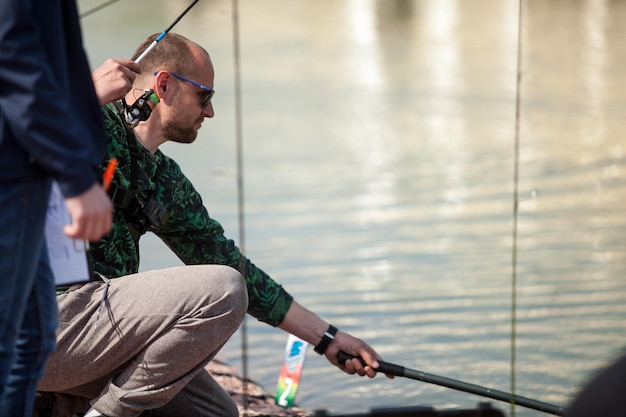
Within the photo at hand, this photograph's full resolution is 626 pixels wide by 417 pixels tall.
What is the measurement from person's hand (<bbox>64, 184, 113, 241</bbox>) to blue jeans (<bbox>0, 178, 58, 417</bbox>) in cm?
8

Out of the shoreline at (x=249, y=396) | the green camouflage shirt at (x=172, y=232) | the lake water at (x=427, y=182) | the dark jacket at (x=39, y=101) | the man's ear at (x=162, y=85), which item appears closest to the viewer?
the dark jacket at (x=39, y=101)

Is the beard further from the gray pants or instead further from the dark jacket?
the dark jacket

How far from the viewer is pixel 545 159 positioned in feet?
24.1

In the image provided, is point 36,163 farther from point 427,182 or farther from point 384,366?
point 427,182

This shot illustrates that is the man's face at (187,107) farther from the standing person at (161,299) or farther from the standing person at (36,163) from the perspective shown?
the standing person at (36,163)

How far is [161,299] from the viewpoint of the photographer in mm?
2543

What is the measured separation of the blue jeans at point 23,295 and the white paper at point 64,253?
136mm

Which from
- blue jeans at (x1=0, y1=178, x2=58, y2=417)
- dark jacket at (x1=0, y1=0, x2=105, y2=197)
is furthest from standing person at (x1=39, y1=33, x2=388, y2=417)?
dark jacket at (x1=0, y1=0, x2=105, y2=197)

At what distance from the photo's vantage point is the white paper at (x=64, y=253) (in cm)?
213

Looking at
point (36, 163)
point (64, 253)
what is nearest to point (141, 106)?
point (64, 253)

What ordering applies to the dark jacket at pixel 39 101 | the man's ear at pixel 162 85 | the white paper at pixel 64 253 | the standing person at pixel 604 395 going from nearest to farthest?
the standing person at pixel 604 395
the dark jacket at pixel 39 101
the white paper at pixel 64 253
the man's ear at pixel 162 85

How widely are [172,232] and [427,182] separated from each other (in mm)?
4338

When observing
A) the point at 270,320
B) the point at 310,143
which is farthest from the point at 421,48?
the point at 270,320

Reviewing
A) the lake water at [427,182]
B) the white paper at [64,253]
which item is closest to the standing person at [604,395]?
the white paper at [64,253]
